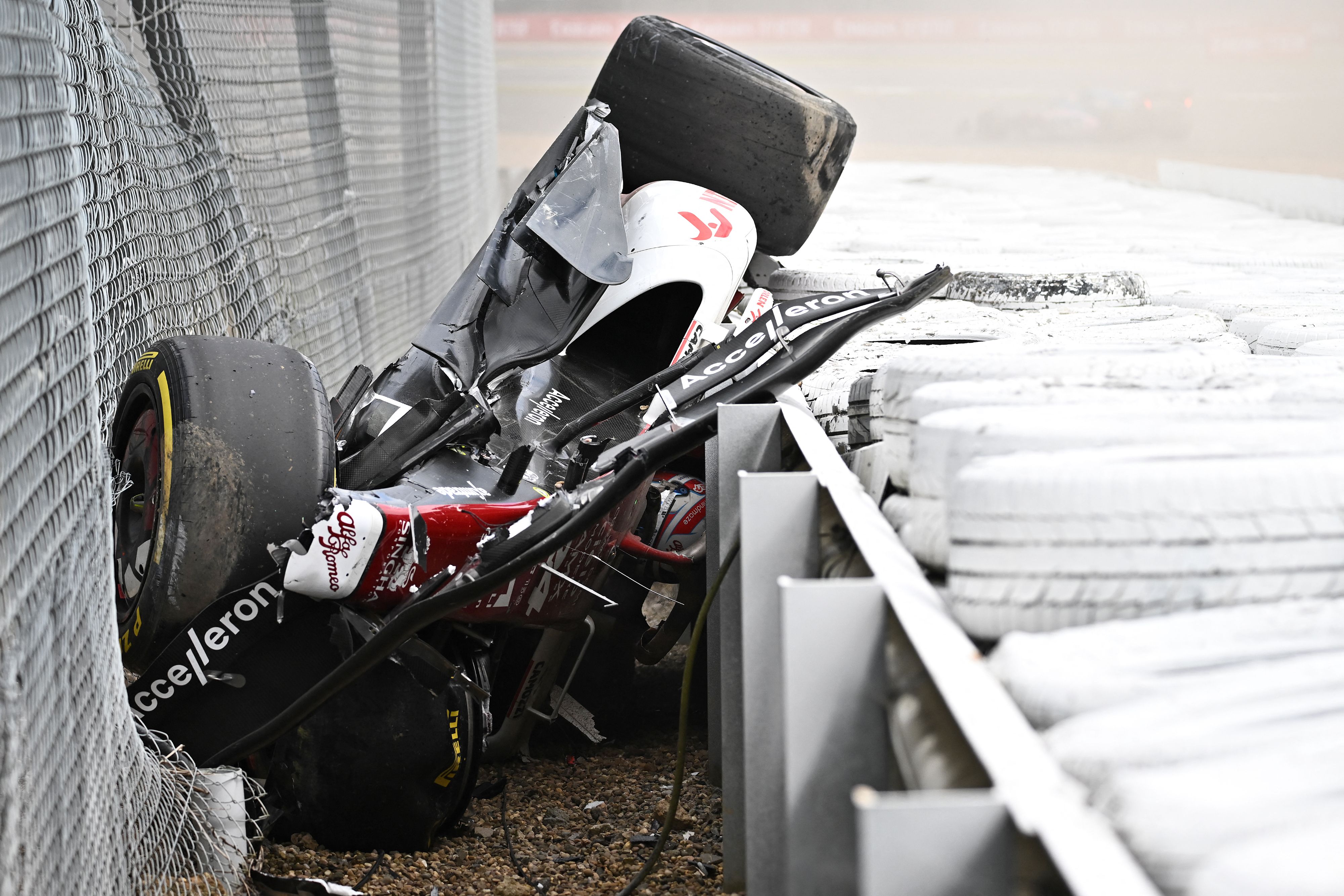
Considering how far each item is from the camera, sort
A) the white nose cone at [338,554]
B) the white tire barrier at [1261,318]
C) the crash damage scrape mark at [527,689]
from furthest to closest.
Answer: the white tire barrier at [1261,318]
the crash damage scrape mark at [527,689]
the white nose cone at [338,554]

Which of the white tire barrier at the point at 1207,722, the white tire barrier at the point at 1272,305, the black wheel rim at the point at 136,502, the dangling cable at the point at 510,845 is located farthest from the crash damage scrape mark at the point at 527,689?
the white tire barrier at the point at 1272,305

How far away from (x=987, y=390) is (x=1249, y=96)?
792 inches

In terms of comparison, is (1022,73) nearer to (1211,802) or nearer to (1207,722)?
(1207,722)

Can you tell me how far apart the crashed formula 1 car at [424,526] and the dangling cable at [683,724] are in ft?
0.67

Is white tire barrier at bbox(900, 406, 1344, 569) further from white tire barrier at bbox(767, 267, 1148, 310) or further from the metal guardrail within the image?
white tire barrier at bbox(767, 267, 1148, 310)

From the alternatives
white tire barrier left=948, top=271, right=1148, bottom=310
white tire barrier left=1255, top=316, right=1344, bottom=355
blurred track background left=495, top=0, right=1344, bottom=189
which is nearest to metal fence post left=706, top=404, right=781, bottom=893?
white tire barrier left=1255, top=316, right=1344, bottom=355

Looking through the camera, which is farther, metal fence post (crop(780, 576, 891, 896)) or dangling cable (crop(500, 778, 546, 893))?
dangling cable (crop(500, 778, 546, 893))

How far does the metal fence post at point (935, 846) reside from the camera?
781 millimetres

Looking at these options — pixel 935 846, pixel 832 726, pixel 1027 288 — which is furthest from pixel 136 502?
pixel 1027 288

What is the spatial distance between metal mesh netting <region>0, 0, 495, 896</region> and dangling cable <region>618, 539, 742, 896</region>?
65 centimetres

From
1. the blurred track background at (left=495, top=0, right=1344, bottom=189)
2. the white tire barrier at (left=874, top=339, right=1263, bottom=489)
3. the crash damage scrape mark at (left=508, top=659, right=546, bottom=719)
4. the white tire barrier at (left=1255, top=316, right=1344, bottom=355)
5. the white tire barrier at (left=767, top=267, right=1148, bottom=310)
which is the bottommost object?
the blurred track background at (left=495, top=0, right=1344, bottom=189)

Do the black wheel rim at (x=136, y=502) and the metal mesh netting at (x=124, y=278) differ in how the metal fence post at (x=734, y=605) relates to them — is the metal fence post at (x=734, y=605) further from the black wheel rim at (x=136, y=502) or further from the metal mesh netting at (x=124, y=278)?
the black wheel rim at (x=136, y=502)

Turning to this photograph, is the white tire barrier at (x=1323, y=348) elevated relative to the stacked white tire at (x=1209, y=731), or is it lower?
lower

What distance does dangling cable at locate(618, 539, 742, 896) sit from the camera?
5.91 ft
